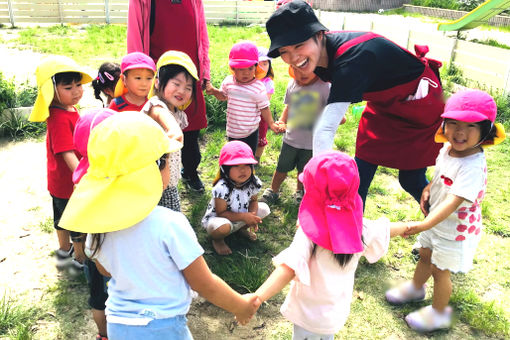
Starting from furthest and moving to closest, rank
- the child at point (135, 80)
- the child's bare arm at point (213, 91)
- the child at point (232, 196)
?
the child's bare arm at point (213, 91), the child at point (232, 196), the child at point (135, 80)

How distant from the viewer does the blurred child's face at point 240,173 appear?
2988mm

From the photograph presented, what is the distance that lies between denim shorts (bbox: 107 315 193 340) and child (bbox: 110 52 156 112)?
172 cm

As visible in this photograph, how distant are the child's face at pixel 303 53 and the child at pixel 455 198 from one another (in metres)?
0.76

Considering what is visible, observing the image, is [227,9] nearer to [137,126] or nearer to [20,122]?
[20,122]

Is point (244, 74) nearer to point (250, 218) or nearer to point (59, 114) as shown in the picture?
point (250, 218)

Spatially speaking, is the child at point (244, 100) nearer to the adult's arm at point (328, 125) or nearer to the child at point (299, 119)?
the child at point (299, 119)

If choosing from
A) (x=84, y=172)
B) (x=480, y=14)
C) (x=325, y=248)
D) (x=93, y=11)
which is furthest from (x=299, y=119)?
(x=93, y=11)

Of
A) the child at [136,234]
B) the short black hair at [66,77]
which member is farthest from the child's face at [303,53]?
the short black hair at [66,77]

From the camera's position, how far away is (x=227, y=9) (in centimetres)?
1606

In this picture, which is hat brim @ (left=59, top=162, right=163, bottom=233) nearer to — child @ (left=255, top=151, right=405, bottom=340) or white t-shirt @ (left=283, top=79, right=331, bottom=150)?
child @ (left=255, top=151, right=405, bottom=340)

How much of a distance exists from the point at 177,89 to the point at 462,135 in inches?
67.0

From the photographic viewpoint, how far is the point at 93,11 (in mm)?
14797

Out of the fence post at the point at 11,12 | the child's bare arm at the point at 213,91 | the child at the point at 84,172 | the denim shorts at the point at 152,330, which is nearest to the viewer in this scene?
the denim shorts at the point at 152,330

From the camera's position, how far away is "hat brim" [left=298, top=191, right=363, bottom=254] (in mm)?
1610
